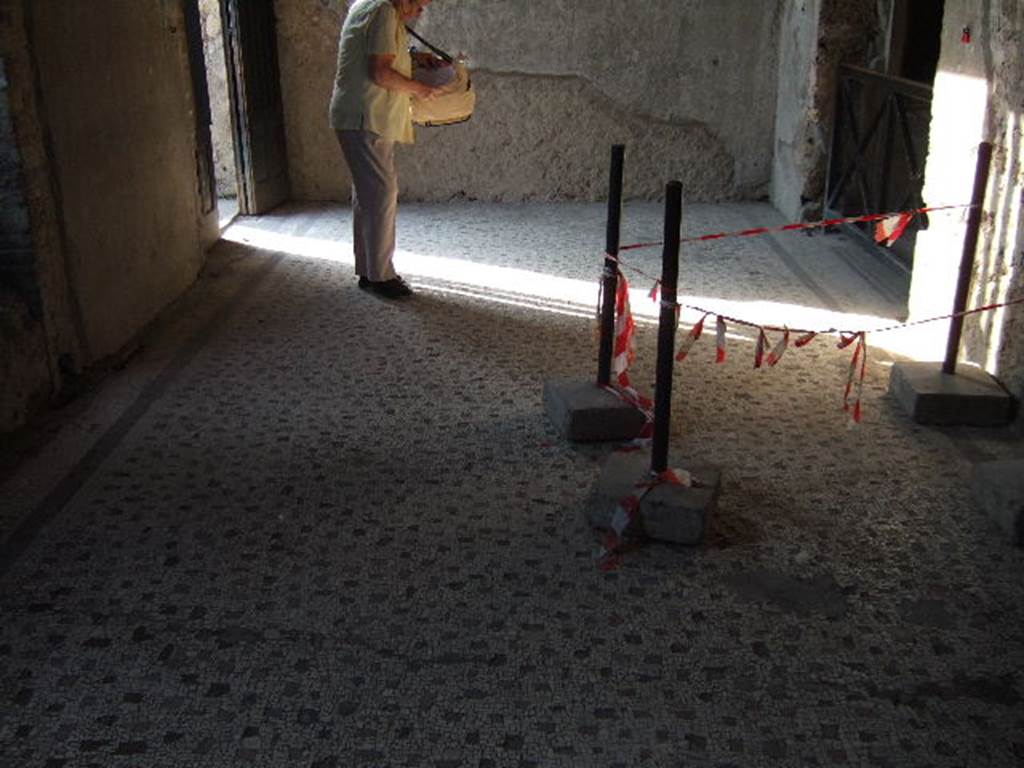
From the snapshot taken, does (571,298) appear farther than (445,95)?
Yes

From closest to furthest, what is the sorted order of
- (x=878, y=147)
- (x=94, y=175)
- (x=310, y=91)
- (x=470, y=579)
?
(x=470, y=579) < (x=94, y=175) < (x=878, y=147) < (x=310, y=91)

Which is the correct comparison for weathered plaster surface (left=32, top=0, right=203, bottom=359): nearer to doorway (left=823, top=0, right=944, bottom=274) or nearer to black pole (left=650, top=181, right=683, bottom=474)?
black pole (left=650, top=181, right=683, bottom=474)

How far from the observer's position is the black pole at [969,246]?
3596mm

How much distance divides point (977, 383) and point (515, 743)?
2365 millimetres

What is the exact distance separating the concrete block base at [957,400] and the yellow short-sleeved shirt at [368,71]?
253 cm

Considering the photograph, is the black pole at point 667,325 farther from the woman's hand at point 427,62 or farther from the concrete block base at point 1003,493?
the woman's hand at point 427,62

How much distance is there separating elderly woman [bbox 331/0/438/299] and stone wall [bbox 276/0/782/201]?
8.42 ft

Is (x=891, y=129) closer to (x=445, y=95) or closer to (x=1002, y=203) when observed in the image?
(x=1002, y=203)

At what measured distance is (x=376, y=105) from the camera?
16.0ft

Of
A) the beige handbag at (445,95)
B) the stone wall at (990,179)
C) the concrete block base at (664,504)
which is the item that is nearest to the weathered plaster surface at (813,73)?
the stone wall at (990,179)

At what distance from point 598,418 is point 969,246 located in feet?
4.56

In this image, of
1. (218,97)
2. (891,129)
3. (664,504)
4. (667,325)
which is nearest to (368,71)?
(667,325)

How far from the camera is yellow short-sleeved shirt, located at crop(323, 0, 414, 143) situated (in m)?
4.71

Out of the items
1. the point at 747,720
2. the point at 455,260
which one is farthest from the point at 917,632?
the point at 455,260
